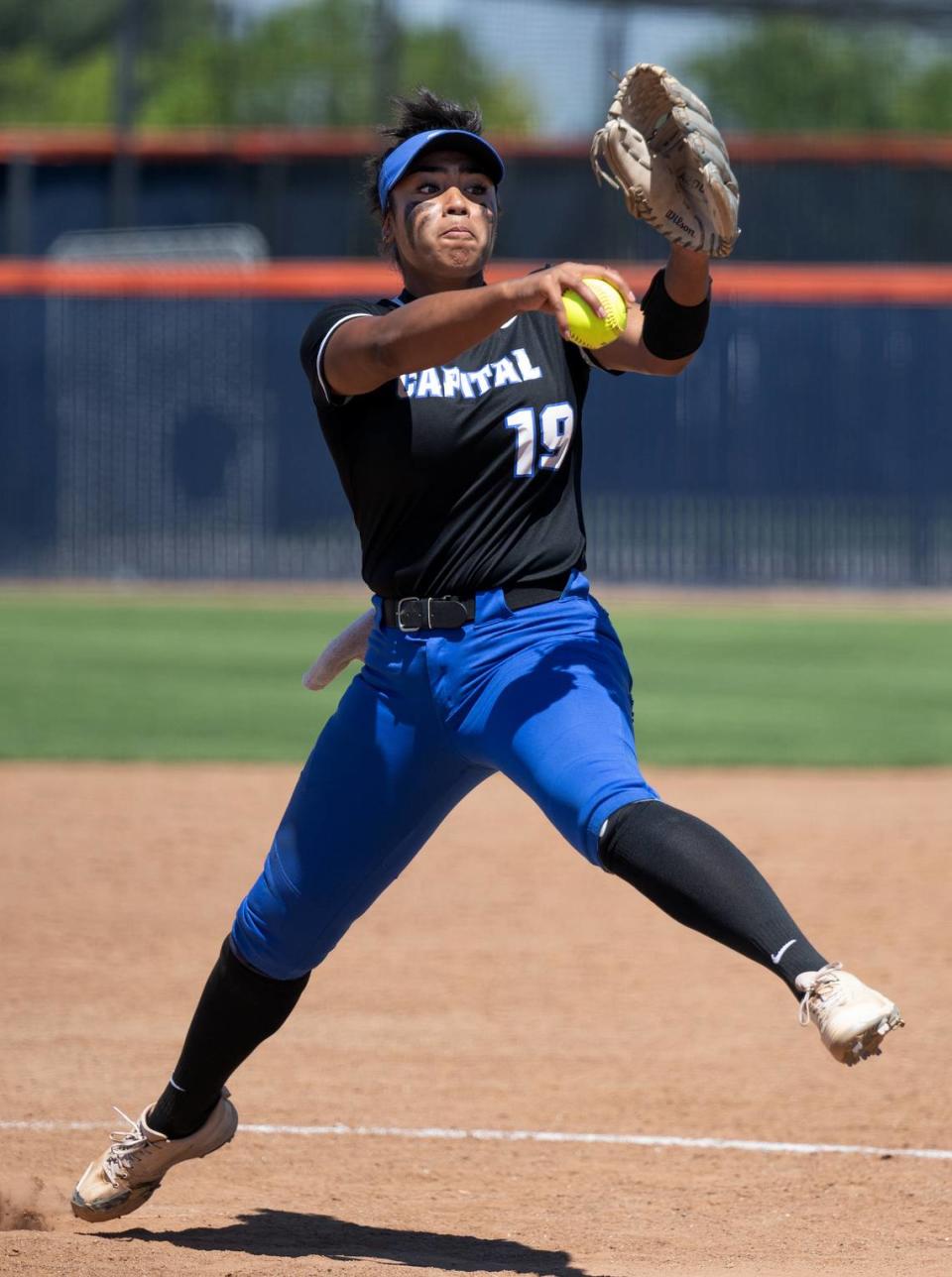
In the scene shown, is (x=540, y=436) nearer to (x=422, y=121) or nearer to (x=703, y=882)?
(x=422, y=121)

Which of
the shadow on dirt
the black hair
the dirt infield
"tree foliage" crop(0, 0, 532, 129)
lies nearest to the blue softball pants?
the shadow on dirt

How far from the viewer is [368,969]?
534 centimetres

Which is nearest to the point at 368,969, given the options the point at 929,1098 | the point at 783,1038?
the point at 783,1038

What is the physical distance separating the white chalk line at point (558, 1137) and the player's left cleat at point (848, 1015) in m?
1.42

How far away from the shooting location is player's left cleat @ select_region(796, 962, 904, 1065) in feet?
8.04

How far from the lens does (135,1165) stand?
3316 mm

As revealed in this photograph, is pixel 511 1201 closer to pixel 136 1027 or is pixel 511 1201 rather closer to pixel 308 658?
pixel 136 1027

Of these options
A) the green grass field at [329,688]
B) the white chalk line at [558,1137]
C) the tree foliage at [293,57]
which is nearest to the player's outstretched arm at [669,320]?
the white chalk line at [558,1137]

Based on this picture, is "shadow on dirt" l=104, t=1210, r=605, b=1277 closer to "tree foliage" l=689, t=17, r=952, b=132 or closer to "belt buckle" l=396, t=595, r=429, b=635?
"belt buckle" l=396, t=595, r=429, b=635

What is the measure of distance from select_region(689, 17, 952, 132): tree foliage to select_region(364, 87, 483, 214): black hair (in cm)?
1661

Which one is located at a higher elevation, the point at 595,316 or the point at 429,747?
the point at 595,316

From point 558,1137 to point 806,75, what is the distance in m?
17.9

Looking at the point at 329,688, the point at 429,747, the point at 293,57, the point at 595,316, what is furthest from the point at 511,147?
the point at 595,316

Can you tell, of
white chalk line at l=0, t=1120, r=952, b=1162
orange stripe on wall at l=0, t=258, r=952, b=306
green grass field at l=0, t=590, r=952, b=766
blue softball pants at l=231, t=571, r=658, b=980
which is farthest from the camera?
orange stripe on wall at l=0, t=258, r=952, b=306
